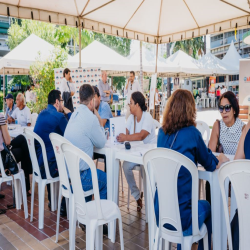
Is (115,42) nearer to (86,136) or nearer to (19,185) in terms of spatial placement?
(19,185)

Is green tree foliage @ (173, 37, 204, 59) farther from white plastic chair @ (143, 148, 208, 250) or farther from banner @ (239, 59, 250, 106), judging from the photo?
white plastic chair @ (143, 148, 208, 250)

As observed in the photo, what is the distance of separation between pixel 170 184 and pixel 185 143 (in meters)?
0.32

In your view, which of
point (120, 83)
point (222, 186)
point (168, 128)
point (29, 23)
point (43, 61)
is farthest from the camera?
point (120, 83)

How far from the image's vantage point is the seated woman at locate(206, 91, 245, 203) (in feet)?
9.88

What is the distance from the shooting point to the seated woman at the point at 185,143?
1.84 meters

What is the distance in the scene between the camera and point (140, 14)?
553 cm

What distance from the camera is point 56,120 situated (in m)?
3.38

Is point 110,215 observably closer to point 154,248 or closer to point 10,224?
point 154,248

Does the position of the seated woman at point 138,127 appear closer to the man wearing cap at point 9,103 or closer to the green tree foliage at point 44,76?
the man wearing cap at point 9,103

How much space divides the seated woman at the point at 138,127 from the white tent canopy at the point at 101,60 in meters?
6.22

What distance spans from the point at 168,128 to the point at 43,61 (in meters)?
7.59

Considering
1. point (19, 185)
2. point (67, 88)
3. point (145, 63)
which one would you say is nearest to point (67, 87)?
point (67, 88)

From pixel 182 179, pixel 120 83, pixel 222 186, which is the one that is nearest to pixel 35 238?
pixel 182 179

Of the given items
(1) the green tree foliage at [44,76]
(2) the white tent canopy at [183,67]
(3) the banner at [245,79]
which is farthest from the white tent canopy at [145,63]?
(3) the banner at [245,79]
